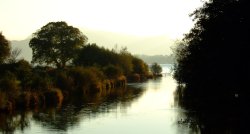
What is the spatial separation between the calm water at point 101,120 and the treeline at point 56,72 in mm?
5559

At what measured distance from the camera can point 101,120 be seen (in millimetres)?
57812

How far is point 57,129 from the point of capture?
5075cm

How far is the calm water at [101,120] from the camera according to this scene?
50156 millimetres

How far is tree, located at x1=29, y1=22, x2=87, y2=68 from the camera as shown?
428 feet

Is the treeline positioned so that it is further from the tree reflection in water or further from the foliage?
the tree reflection in water

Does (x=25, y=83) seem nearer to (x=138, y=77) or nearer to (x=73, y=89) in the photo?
(x=73, y=89)

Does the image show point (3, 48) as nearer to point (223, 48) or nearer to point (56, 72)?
point (56, 72)

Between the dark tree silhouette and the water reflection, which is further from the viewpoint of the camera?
the water reflection

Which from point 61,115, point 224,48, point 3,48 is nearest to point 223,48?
point 224,48

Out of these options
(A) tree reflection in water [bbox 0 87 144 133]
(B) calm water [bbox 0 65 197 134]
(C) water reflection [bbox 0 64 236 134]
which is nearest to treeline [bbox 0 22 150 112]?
(A) tree reflection in water [bbox 0 87 144 133]

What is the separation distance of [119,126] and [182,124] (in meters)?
7.39

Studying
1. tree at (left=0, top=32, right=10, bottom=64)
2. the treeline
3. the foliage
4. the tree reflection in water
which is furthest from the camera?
the foliage

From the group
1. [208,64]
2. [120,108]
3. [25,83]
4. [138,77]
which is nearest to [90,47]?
[138,77]

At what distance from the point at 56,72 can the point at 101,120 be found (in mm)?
46944
